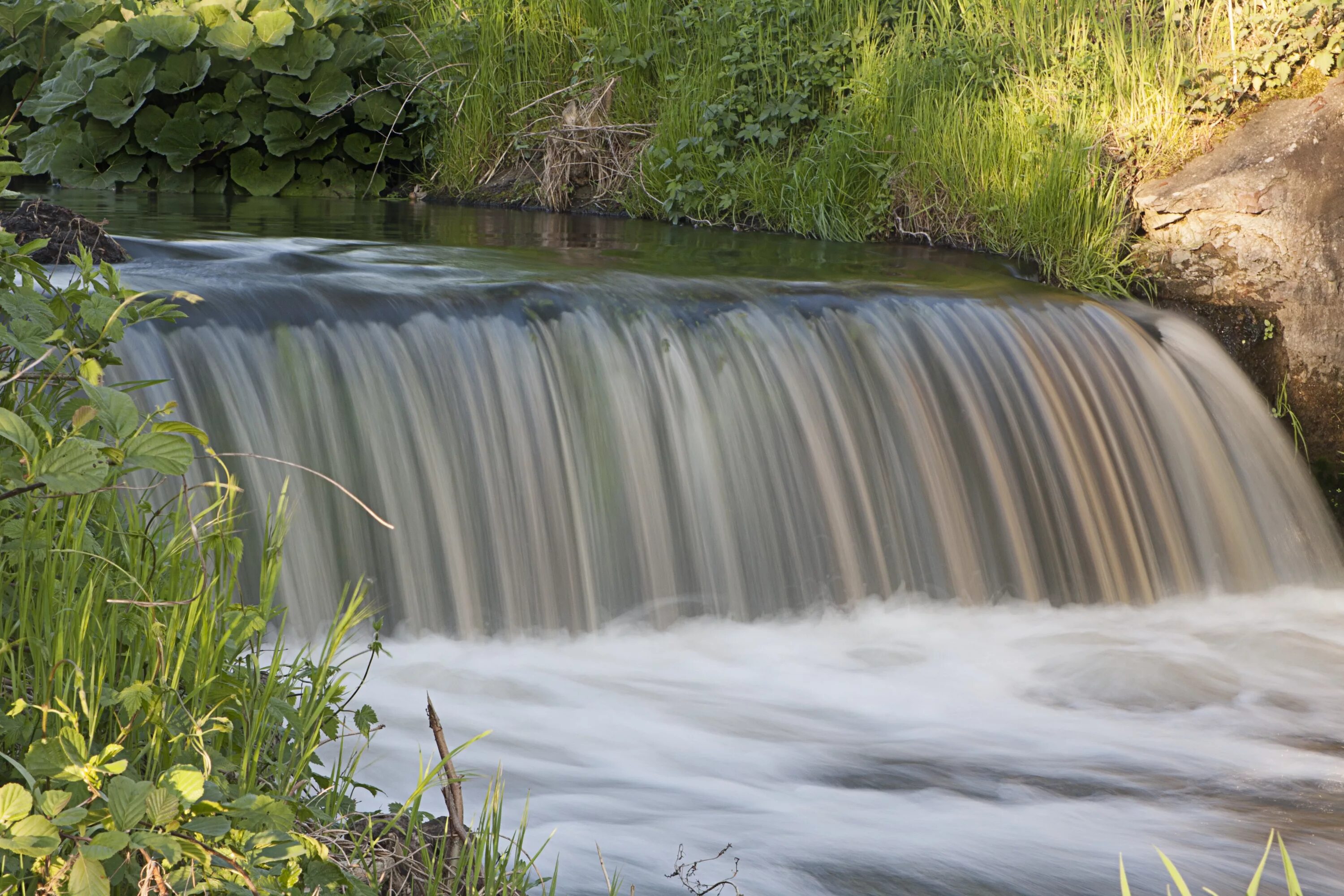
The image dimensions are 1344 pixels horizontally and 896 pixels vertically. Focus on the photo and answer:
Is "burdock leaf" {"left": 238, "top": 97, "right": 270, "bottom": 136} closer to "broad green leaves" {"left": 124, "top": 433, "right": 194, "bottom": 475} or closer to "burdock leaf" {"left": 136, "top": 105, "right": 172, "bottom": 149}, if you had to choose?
"burdock leaf" {"left": 136, "top": 105, "right": 172, "bottom": 149}

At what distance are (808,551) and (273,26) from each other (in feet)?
19.5

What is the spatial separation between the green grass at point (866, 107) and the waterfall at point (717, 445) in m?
1.03

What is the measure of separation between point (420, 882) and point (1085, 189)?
4457 millimetres

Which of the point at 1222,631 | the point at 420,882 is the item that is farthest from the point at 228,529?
the point at 1222,631

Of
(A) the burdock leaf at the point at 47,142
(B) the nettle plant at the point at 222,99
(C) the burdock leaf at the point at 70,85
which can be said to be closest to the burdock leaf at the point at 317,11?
(B) the nettle plant at the point at 222,99

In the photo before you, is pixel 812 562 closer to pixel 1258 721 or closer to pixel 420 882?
pixel 1258 721

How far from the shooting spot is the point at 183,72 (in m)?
8.26

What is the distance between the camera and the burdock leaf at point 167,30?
803 cm

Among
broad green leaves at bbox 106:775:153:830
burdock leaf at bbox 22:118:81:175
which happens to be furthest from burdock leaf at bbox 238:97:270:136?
broad green leaves at bbox 106:775:153:830

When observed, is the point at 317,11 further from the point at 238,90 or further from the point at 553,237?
the point at 553,237

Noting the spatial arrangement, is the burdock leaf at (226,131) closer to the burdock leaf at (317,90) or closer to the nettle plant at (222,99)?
the nettle plant at (222,99)

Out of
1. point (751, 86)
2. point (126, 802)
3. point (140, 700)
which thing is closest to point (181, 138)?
point (751, 86)

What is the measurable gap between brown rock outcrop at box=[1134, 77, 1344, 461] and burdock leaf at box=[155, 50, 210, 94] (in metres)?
5.99

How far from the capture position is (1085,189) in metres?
5.37
